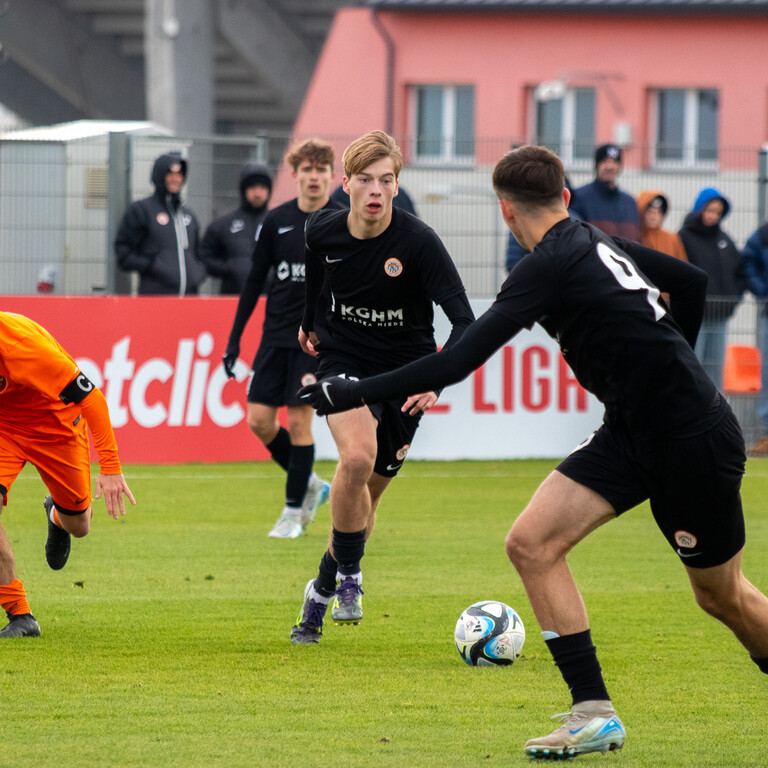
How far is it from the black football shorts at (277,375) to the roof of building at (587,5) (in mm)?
19845

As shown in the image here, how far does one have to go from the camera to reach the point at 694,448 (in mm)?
4480

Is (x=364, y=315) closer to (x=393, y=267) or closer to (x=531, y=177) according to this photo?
(x=393, y=267)

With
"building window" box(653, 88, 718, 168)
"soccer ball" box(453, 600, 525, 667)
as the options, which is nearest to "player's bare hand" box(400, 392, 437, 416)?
"soccer ball" box(453, 600, 525, 667)

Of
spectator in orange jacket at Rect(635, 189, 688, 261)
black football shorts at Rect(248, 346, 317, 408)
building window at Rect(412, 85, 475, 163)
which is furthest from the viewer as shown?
building window at Rect(412, 85, 475, 163)

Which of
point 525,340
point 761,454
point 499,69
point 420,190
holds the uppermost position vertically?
point 499,69

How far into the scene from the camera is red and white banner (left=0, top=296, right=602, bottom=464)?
40.9 ft

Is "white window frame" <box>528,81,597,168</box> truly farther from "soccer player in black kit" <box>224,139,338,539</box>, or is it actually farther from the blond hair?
the blond hair

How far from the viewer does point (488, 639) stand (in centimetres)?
593

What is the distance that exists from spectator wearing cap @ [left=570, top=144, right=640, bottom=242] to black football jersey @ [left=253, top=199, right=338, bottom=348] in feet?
15.2

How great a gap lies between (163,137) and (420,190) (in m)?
8.29

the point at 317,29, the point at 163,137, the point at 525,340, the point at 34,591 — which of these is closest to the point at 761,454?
the point at 525,340

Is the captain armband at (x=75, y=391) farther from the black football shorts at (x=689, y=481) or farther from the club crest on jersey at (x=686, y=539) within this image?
the club crest on jersey at (x=686, y=539)

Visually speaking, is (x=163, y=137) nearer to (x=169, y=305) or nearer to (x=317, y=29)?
(x=169, y=305)

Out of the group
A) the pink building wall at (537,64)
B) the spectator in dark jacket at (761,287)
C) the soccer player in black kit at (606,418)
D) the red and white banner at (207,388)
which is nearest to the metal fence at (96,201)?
the spectator in dark jacket at (761,287)
